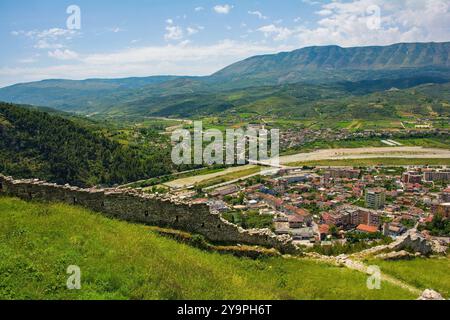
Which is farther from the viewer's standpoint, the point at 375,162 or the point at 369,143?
the point at 369,143

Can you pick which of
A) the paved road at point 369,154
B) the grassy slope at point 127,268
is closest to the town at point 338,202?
the paved road at point 369,154

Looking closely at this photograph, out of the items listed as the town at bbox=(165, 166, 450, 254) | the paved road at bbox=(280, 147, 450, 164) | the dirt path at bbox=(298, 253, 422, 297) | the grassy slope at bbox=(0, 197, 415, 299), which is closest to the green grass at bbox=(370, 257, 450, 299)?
the dirt path at bbox=(298, 253, 422, 297)

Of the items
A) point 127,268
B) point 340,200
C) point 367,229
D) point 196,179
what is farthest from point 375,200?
point 127,268

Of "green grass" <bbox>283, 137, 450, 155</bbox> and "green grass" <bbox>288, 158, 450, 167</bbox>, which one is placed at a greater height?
"green grass" <bbox>283, 137, 450, 155</bbox>

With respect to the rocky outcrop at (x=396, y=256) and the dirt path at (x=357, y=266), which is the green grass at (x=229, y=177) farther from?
the dirt path at (x=357, y=266)

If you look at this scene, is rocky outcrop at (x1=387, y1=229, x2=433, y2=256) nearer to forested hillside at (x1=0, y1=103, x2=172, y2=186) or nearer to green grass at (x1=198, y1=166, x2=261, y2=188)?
green grass at (x1=198, y1=166, x2=261, y2=188)

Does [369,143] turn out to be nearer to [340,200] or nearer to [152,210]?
[340,200]
